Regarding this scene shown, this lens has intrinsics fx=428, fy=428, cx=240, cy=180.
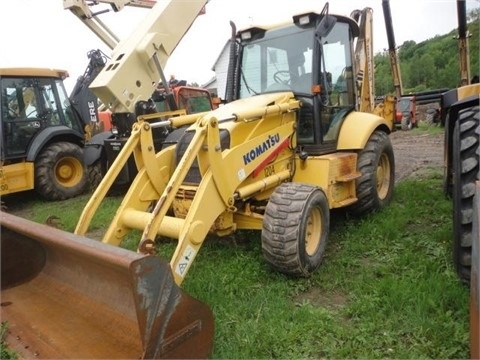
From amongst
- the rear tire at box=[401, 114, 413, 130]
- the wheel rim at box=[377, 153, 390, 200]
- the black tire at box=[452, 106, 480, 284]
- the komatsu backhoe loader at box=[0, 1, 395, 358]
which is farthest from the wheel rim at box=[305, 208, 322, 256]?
the rear tire at box=[401, 114, 413, 130]

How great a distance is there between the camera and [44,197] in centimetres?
782

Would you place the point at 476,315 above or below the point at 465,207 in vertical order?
below

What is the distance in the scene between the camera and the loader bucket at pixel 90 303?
232 centimetres

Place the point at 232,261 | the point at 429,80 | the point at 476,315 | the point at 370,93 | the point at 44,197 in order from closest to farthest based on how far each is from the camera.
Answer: the point at 476,315
the point at 232,261
the point at 370,93
the point at 44,197
the point at 429,80

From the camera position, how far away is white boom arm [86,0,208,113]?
530cm

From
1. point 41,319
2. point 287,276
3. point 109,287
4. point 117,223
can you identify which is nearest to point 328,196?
point 287,276

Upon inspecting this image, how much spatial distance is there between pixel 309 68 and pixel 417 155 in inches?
233

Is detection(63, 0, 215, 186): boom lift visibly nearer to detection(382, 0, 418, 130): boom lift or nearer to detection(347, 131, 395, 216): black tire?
detection(347, 131, 395, 216): black tire

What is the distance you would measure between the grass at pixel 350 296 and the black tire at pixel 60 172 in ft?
11.8

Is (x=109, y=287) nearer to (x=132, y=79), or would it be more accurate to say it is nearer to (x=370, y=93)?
(x=132, y=79)

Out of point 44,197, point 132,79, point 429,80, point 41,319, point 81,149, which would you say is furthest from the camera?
point 429,80

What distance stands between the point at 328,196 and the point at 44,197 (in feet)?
18.7

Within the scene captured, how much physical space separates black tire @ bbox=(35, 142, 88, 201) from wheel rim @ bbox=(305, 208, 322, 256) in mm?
5552

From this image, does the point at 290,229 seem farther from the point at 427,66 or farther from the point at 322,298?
the point at 427,66
